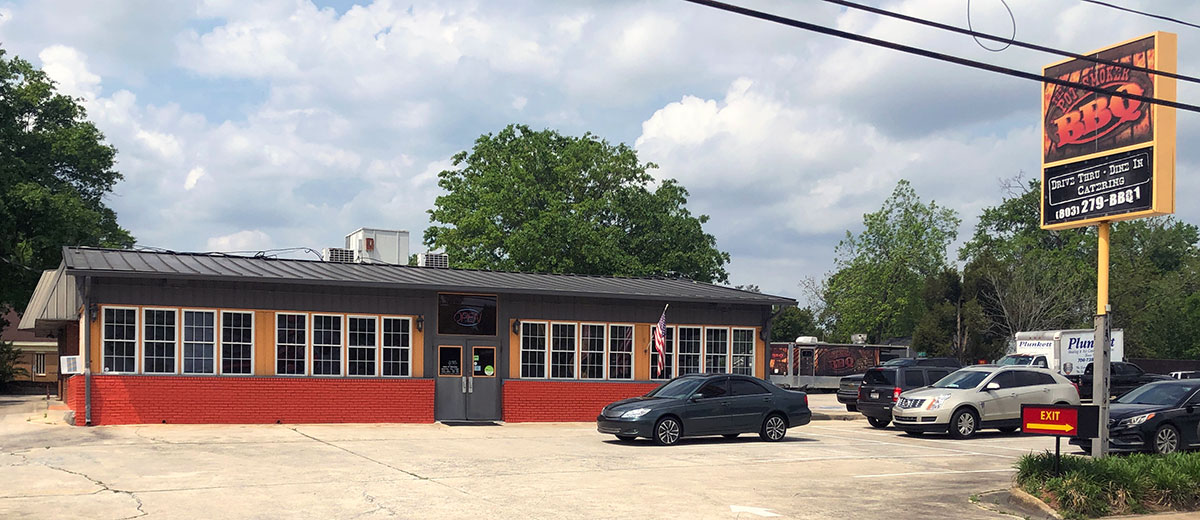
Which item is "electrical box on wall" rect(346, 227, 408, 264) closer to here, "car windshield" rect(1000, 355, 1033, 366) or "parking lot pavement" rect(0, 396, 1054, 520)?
"parking lot pavement" rect(0, 396, 1054, 520)

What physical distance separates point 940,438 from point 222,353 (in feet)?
53.9

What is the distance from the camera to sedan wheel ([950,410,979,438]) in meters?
22.5

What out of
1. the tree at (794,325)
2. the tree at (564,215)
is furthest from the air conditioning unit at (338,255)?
the tree at (794,325)

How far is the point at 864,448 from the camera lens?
20.3 m

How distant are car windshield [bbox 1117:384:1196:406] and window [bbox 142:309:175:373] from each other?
19.9 meters

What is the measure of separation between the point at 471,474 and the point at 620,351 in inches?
534

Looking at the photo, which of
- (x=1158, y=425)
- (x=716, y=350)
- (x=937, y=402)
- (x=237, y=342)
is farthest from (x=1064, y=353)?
(x=237, y=342)

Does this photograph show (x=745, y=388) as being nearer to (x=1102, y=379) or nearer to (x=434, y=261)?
(x=1102, y=379)

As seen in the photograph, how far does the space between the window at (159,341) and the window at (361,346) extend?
399 cm

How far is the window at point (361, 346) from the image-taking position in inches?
979

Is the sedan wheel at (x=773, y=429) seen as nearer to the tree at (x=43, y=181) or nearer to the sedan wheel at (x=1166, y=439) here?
the sedan wheel at (x=1166, y=439)

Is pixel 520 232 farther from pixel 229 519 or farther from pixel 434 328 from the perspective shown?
pixel 229 519

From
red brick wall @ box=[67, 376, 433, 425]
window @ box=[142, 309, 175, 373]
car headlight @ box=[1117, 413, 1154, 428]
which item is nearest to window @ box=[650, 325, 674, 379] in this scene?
red brick wall @ box=[67, 376, 433, 425]

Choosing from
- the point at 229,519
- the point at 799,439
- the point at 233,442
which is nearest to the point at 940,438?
the point at 799,439
